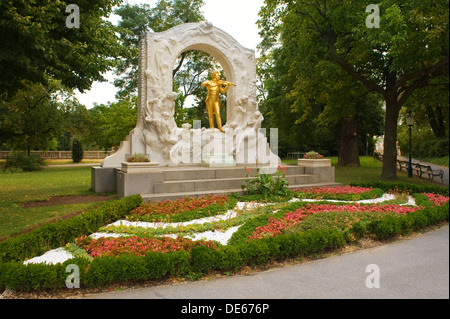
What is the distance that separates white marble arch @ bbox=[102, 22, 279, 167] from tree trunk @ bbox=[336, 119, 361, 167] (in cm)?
1083

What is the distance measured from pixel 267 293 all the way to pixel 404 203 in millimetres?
6617

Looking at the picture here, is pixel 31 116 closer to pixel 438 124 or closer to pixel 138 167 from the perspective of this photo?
pixel 138 167

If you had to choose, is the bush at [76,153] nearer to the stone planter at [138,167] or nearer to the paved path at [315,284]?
the stone planter at [138,167]

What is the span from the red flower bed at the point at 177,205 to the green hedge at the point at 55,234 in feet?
1.91

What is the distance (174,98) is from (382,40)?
25.4 feet

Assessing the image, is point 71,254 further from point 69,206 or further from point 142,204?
point 69,206

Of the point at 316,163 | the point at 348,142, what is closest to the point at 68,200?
the point at 316,163

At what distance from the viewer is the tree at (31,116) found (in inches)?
991

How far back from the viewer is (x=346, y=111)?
58.5ft

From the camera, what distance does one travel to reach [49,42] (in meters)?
7.56

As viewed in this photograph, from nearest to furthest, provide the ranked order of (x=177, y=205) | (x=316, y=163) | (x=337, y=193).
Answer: (x=177, y=205), (x=337, y=193), (x=316, y=163)

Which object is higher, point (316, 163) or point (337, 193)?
point (316, 163)

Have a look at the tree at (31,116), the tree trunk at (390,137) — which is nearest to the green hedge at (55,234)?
the tree trunk at (390,137)
